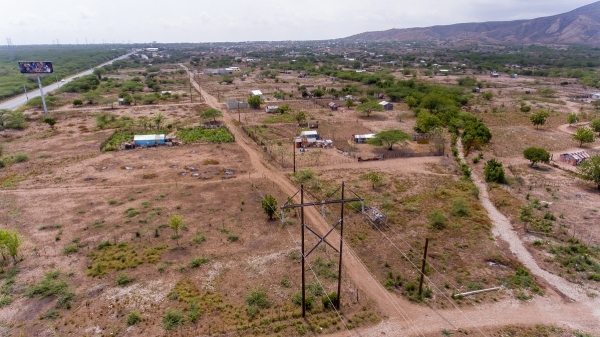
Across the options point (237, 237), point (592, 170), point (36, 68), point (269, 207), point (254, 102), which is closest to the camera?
point (237, 237)

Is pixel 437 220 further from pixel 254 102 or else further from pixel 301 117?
pixel 254 102

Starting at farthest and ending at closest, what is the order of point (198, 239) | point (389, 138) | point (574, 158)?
point (389, 138) → point (574, 158) → point (198, 239)

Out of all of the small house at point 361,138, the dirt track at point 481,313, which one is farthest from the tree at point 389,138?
the dirt track at point 481,313

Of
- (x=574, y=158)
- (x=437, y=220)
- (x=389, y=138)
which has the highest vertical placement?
(x=389, y=138)

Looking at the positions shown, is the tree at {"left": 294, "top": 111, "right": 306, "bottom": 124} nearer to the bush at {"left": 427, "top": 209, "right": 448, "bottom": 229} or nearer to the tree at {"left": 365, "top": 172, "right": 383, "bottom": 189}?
the tree at {"left": 365, "top": 172, "right": 383, "bottom": 189}

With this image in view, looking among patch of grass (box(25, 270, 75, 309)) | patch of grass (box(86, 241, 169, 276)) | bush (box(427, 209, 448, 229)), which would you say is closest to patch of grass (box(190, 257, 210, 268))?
patch of grass (box(86, 241, 169, 276))

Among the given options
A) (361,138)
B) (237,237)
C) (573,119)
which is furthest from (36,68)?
(573,119)
